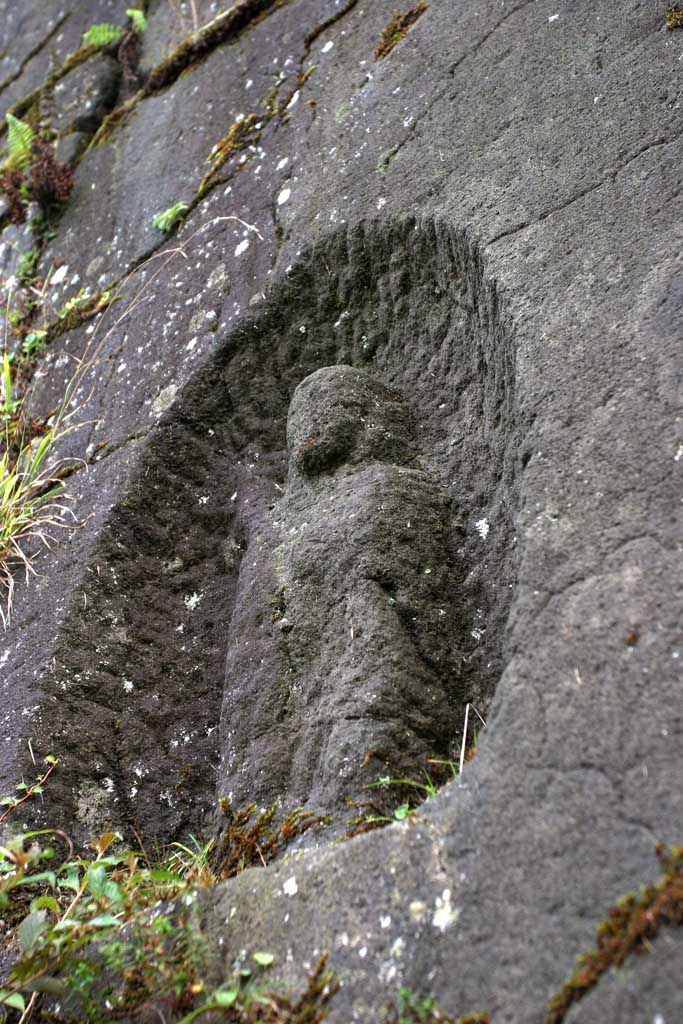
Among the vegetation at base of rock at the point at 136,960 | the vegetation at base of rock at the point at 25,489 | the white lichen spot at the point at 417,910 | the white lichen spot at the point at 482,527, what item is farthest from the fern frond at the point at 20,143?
the white lichen spot at the point at 417,910

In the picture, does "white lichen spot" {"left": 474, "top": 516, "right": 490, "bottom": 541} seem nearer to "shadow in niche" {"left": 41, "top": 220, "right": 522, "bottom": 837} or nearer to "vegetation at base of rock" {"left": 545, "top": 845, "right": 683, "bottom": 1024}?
"shadow in niche" {"left": 41, "top": 220, "right": 522, "bottom": 837}

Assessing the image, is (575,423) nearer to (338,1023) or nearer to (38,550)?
(338,1023)

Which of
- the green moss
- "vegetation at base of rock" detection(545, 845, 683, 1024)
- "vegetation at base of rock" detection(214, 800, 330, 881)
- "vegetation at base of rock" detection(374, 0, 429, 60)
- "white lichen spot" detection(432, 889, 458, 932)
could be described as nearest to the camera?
"vegetation at base of rock" detection(545, 845, 683, 1024)

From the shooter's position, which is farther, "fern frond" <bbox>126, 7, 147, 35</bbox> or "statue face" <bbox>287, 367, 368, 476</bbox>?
"fern frond" <bbox>126, 7, 147, 35</bbox>

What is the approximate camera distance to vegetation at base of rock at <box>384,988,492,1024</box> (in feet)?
4.52

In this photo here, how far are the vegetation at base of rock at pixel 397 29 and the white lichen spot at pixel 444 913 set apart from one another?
2.83 m

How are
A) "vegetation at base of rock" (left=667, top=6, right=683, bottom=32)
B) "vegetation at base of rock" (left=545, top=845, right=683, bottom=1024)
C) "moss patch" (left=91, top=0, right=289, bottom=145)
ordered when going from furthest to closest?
1. "moss patch" (left=91, top=0, right=289, bottom=145)
2. "vegetation at base of rock" (left=667, top=6, right=683, bottom=32)
3. "vegetation at base of rock" (left=545, top=845, right=683, bottom=1024)

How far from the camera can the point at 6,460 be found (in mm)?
3312

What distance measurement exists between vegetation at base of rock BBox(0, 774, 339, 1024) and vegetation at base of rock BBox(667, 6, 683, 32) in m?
2.06

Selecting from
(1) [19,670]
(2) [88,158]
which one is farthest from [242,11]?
(1) [19,670]

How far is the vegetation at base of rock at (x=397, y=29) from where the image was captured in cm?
342

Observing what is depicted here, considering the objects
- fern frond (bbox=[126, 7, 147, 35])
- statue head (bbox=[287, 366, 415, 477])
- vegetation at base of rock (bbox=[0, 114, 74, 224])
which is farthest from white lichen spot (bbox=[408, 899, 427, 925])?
fern frond (bbox=[126, 7, 147, 35])

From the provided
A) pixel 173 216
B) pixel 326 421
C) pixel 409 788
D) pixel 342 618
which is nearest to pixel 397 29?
pixel 173 216

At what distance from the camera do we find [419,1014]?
143cm
